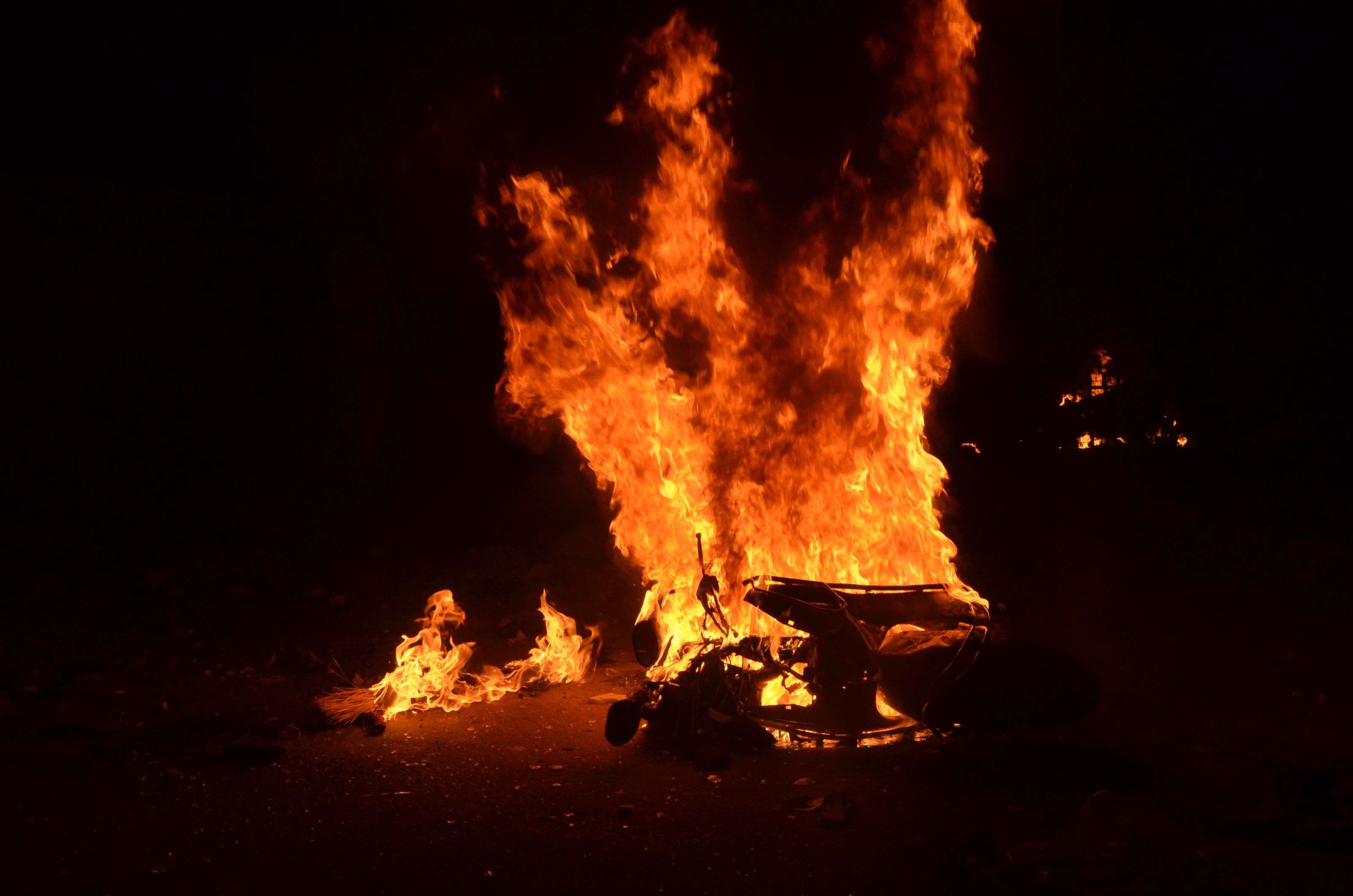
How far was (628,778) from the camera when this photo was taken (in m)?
5.81

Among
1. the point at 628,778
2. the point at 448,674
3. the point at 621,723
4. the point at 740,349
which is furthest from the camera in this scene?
the point at 740,349

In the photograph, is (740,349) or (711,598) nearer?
(711,598)

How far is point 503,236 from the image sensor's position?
9.00m

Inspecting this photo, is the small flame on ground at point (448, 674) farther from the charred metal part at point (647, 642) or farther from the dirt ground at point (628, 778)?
the charred metal part at point (647, 642)

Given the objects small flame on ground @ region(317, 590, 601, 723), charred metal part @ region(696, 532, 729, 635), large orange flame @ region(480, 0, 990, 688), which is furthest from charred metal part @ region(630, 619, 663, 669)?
charred metal part @ region(696, 532, 729, 635)

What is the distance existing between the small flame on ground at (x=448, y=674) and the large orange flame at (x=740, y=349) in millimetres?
945

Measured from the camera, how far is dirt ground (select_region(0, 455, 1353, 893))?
14.4ft

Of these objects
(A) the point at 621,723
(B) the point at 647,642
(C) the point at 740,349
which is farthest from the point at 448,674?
(C) the point at 740,349

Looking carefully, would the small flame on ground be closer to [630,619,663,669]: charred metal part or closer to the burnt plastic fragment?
[630,619,663,669]: charred metal part

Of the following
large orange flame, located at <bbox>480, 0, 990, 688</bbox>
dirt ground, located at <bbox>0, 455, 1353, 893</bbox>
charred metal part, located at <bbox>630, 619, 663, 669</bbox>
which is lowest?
dirt ground, located at <bbox>0, 455, 1353, 893</bbox>

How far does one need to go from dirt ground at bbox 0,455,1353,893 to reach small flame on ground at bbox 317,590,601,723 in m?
0.19

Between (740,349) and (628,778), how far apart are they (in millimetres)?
3794

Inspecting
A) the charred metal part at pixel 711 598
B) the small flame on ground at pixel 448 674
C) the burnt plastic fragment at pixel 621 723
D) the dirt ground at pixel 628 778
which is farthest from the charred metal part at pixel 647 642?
the burnt plastic fragment at pixel 621 723

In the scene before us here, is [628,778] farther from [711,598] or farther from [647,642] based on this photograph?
[647,642]
